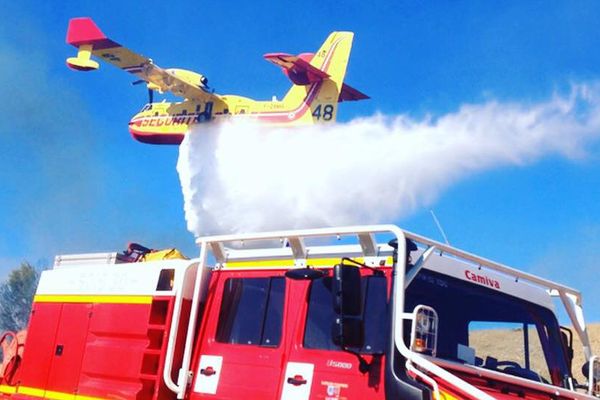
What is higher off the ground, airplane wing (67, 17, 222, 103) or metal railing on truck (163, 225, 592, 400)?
airplane wing (67, 17, 222, 103)

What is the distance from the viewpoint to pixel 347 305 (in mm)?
5730

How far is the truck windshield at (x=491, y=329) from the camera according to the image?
6355 millimetres

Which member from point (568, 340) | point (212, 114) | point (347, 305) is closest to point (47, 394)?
point (347, 305)

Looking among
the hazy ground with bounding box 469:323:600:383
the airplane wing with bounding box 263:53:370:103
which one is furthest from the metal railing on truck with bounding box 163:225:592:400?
the airplane wing with bounding box 263:53:370:103


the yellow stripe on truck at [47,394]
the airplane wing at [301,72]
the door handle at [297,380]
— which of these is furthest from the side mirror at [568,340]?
the airplane wing at [301,72]

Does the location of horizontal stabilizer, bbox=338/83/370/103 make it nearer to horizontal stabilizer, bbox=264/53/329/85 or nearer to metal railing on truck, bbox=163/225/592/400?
horizontal stabilizer, bbox=264/53/329/85

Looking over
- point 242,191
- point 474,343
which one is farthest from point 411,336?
point 242,191

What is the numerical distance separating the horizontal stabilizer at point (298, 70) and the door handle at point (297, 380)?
95.2 ft

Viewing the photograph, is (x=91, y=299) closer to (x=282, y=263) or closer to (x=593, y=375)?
(x=282, y=263)

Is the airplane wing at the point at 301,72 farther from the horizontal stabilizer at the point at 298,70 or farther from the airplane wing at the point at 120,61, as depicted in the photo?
the airplane wing at the point at 120,61

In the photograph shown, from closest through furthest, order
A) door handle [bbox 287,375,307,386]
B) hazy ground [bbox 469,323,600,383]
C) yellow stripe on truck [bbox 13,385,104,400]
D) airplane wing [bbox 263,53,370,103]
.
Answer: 1. door handle [bbox 287,375,307,386]
2. hazy ground [bbox 469,323,600,383]
3. yellow stripe on truck [bbox 13,385,104,400]
4. airplane wing [bbox 263,53,370,103]

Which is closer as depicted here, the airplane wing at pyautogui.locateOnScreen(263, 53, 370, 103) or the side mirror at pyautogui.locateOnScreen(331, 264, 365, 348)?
the side mirror at pyautogui.locateOnScreen(331, 264, 365, 348)

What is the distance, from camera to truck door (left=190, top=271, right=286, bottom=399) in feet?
21.0

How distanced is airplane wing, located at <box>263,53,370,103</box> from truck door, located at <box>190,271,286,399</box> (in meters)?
27.3
